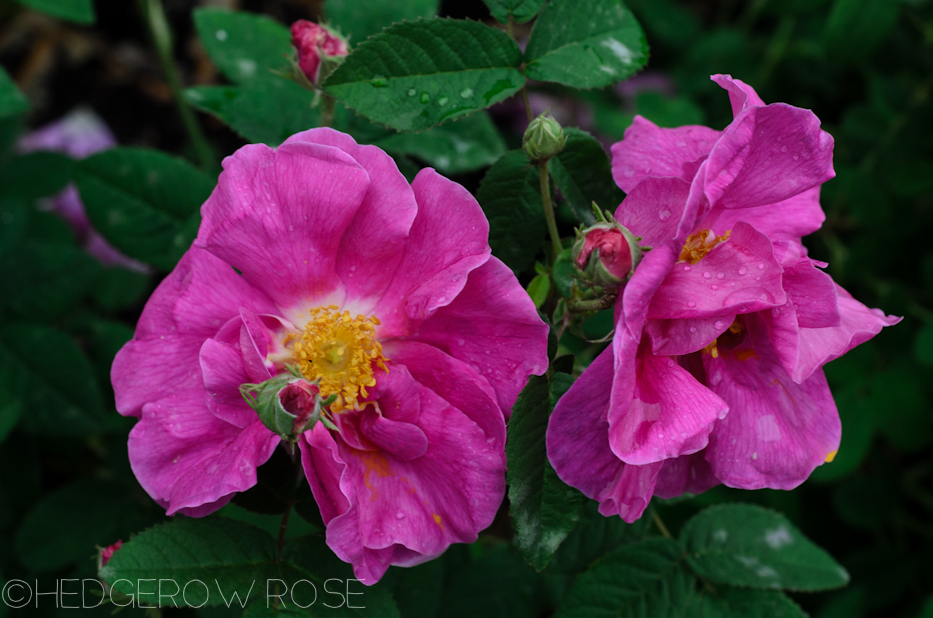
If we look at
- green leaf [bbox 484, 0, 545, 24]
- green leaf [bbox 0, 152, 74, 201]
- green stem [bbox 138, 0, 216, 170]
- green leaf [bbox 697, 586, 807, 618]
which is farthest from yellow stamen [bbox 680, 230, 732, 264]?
green leaf [bbox 0, 152, 74, 201]

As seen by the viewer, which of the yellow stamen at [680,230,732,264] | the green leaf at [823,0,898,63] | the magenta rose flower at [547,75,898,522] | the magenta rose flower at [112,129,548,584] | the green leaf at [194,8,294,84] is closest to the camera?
the magenta rose flower at [547,75,898,522]

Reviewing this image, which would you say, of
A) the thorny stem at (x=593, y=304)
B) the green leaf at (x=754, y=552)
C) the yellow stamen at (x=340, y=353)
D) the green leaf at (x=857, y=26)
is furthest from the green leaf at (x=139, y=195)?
the green leaf at (x=857, y=26)

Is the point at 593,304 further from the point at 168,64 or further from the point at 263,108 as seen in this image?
the point at 168,64

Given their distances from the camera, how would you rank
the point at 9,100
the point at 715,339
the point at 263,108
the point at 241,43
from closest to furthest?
the point at 715,339
the point at 263,108
the point at 9,100
the point at 241,43

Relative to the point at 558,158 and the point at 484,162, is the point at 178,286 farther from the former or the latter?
the point at 484,162

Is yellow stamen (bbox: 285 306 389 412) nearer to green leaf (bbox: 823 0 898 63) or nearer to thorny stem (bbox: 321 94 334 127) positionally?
thorny stem (bbox: 321 94 334 127)

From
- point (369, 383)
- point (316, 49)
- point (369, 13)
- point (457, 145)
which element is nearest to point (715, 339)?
point (369, 383)
